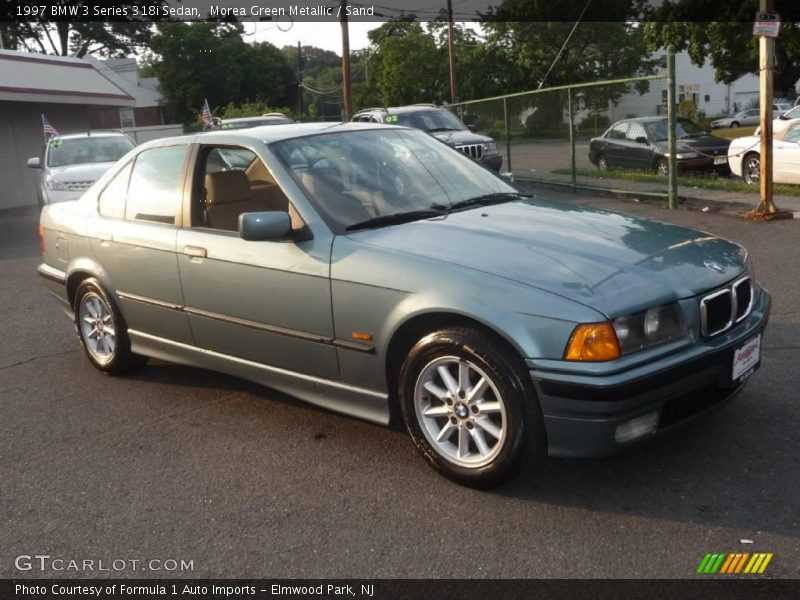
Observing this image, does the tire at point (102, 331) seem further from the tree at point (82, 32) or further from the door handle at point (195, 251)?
the tree at point (82, 32)

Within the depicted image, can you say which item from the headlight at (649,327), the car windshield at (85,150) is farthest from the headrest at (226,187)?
the car windshield at (85,150)

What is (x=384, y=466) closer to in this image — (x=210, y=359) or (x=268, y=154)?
(x=210, y=359)

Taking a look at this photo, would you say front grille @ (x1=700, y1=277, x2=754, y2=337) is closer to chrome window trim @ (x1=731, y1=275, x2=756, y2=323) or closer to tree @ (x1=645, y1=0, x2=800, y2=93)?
chrome window trim @ (x1=731, y1=275, x2=756, y2=323)

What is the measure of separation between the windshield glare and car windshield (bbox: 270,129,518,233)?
11.8 m

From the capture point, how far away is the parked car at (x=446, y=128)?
15695mm

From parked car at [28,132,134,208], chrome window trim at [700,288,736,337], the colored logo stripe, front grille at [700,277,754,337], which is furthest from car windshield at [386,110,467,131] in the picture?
the colored logo stripe

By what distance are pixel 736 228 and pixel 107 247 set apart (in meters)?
7.85

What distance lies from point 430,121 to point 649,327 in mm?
13931

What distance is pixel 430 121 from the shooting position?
16891mm

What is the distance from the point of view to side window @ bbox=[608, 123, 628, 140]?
52.8 feet

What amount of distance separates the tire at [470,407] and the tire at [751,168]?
12.5 meters

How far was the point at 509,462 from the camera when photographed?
357 cm

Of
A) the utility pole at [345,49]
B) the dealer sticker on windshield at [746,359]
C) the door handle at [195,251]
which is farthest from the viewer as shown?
the utility pole at [345,49]

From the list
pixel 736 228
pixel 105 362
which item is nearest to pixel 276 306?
pixel 105 362
